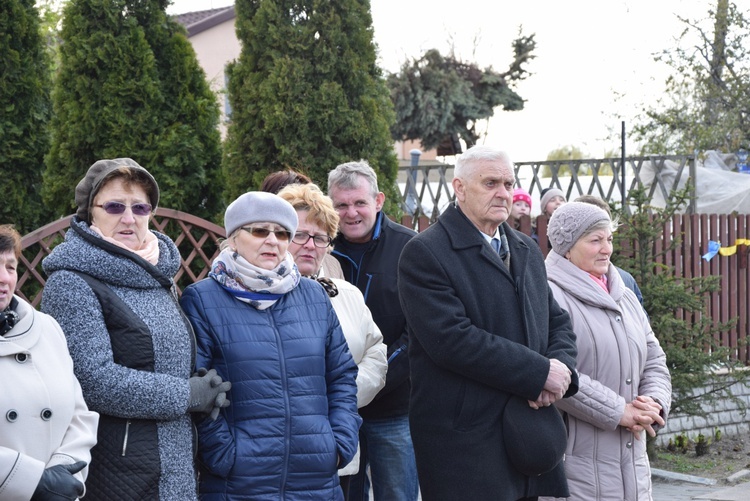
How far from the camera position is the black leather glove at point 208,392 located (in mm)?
3465

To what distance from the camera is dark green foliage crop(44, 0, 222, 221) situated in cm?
704

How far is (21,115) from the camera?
756 cm

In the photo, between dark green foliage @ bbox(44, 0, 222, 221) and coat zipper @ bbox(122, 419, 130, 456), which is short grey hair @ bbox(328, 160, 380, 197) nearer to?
coat zipper @ bbox(122, 419, 130, 456)

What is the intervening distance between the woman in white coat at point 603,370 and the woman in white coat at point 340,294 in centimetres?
90

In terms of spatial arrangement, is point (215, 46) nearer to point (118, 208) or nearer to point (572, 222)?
point (572, 222)

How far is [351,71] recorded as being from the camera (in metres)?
7.89

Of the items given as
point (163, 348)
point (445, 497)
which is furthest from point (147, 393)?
point (445, 497)

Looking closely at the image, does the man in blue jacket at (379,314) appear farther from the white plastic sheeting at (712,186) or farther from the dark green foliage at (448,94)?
the dark green foliage at (448,94)

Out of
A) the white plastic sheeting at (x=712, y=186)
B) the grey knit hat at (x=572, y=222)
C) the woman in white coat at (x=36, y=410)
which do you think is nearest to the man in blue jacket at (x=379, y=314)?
the grey knit hat at (x=572, y=222)

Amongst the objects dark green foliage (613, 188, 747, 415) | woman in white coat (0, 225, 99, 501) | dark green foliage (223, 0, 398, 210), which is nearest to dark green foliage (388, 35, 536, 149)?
dark green foliage (613, 188, 747, 415)

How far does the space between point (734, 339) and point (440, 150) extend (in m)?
23.1

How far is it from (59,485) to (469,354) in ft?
5.49

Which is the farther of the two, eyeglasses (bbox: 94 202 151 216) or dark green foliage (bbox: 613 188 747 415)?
dark green foliage (bbox: 613 188 747 415)

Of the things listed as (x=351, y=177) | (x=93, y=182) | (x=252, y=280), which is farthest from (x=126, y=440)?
(x=351, y=177)
